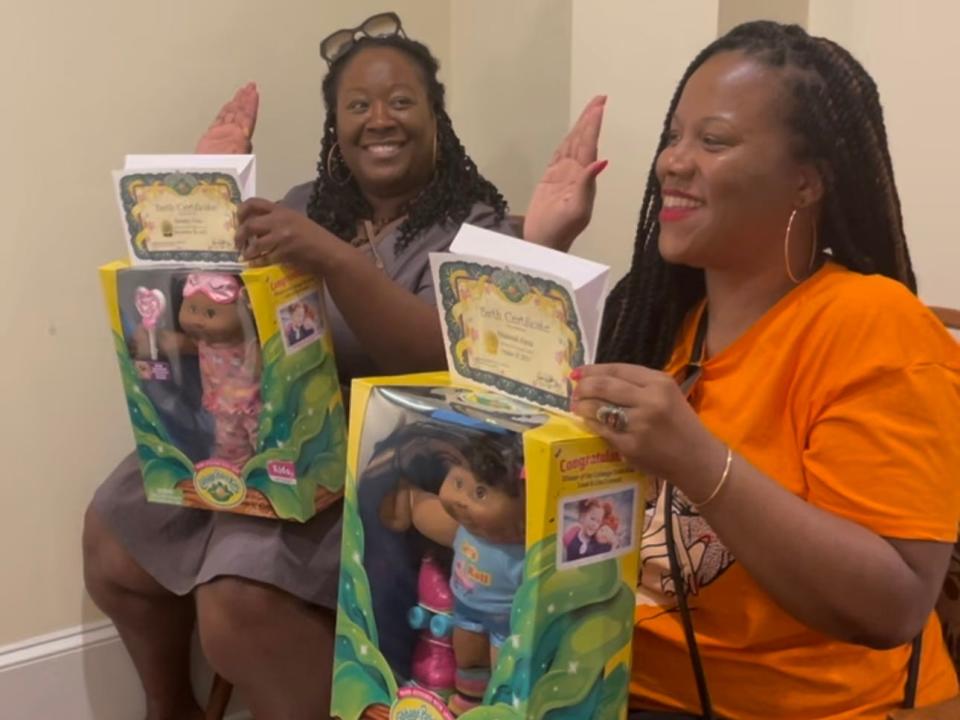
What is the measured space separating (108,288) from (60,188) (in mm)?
530

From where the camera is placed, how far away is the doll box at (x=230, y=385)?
4.01ft

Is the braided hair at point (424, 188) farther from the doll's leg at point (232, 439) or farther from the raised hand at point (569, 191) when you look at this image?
the doll's leg at point (232, 439)

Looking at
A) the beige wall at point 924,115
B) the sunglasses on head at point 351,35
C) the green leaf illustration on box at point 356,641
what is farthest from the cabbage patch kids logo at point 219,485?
the beige wall at point 924,115

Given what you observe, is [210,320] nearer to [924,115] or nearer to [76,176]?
[76,176]

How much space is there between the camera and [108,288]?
126cm

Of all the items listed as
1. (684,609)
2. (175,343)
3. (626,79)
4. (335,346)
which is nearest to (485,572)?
(684,609)

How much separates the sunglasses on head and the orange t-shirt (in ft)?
2.96

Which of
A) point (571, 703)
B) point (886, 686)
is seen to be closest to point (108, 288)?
point (571, 703)

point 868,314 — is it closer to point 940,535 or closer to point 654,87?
point 940,535

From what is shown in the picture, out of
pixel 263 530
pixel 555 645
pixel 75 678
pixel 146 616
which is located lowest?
pixel 75 678

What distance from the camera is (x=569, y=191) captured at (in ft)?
4.52

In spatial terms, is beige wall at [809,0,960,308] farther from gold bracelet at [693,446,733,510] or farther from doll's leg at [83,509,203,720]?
doll's leg at [83,509,203,720]

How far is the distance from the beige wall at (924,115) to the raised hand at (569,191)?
0.45 m

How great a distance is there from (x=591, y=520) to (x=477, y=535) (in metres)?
0.10
